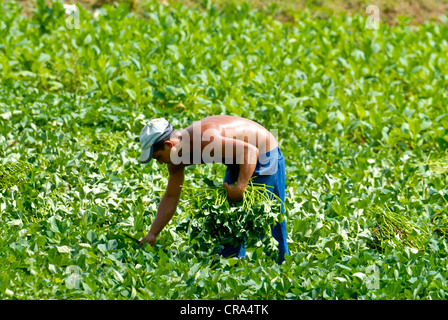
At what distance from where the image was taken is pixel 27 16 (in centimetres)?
941

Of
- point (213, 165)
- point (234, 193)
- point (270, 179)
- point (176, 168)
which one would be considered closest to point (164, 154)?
point (176, 168)

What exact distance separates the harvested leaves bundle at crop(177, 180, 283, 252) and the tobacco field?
5 cm

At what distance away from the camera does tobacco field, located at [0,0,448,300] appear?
13.2ft

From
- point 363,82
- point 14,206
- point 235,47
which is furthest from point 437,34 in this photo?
point 14,206

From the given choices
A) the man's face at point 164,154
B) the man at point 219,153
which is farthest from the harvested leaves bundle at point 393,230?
the man's face at point 164,154

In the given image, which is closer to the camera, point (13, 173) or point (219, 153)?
point (219, 153)

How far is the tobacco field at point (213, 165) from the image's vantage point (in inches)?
159

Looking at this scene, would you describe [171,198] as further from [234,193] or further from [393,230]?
[393,230]

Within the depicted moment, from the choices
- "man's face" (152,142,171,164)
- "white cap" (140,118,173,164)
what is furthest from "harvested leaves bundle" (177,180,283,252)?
"white cap" (140,118,173,164)

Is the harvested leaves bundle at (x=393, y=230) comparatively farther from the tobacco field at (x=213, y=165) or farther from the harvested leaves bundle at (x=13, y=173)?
the harvested leaves bundle at (x=13, y=173)

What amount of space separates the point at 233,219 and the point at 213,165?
1.65 m

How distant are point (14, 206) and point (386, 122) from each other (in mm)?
3848

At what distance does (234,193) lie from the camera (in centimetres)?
413

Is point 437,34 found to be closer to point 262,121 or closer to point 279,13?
point 279,13
